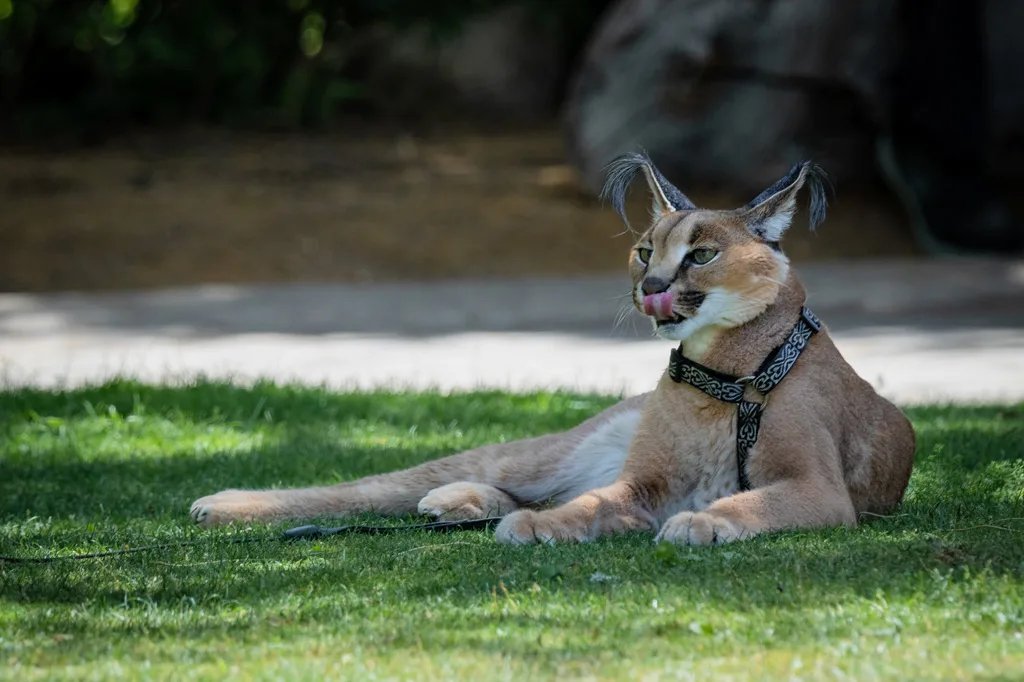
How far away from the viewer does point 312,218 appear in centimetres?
1694

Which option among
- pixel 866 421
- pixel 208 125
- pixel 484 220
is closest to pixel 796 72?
pixel 484 220

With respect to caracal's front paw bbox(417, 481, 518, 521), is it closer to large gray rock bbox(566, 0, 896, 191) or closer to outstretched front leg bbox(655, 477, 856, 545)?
outstretched front leg bbox(655, 477, 856, 545)

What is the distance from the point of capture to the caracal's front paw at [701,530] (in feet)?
16.4

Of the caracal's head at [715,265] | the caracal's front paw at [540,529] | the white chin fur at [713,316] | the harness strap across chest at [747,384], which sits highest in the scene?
the caracal's head at [715,265]

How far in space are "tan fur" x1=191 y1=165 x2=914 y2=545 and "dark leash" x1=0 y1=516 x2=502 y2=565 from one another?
0.16m

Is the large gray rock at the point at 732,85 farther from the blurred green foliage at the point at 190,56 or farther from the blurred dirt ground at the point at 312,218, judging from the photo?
the blurred green foliage at the point at 190,56

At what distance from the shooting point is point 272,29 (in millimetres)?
20000

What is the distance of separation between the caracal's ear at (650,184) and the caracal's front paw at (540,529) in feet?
4.15

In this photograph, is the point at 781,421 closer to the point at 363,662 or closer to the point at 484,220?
the point at 363,662

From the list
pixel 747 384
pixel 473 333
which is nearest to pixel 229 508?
pixel 747 384

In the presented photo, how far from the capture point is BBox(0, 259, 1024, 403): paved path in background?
10523 millimetres

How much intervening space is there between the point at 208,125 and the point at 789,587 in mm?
17197

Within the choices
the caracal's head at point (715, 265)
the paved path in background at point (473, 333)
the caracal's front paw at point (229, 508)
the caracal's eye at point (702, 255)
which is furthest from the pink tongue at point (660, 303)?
the paved path in background at point (473, 333)

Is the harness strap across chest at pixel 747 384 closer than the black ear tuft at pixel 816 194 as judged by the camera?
Yes
